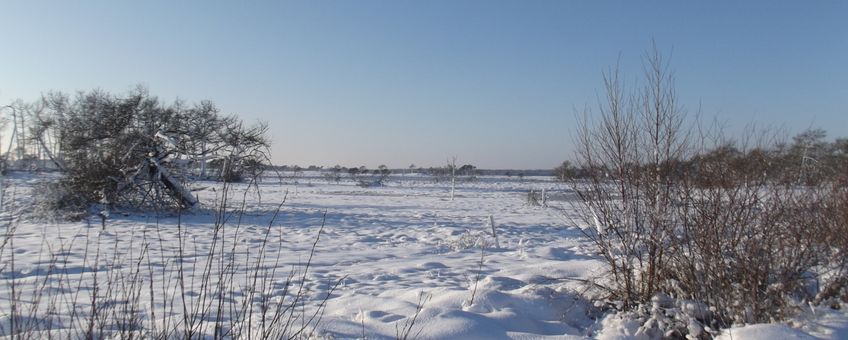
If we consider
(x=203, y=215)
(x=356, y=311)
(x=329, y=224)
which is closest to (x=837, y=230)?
(x=356, y=311)

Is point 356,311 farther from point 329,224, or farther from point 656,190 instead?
point 329,224

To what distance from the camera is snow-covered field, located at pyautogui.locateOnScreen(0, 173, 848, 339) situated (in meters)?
3.29

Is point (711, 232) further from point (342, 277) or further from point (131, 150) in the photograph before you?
point (131, 150)

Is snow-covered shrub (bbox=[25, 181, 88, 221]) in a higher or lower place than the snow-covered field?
higher

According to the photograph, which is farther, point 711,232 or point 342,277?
point 342,277

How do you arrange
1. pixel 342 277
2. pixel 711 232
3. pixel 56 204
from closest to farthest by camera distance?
pixel 711 232, pixel 342 277, pixel 56 204

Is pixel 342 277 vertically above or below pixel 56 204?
below

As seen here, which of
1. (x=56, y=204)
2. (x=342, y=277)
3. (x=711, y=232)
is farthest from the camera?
(x=56, y=204)

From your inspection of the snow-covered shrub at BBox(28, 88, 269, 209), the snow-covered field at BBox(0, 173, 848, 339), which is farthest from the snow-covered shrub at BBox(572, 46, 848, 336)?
the snow-covered shrub at BBox(28, 88, 269, 209)

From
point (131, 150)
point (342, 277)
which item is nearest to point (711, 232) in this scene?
point (342, 277)

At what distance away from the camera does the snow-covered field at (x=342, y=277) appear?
3.29m

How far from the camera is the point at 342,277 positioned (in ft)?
20.9

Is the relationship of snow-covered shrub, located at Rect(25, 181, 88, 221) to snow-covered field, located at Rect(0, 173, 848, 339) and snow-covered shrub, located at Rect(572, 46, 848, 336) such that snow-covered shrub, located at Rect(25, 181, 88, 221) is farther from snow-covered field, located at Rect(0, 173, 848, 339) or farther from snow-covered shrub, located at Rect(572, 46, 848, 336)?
snow-covered shrub, located at Rect(572, 46, 848, 336)

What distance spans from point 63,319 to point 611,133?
528 centimetres
